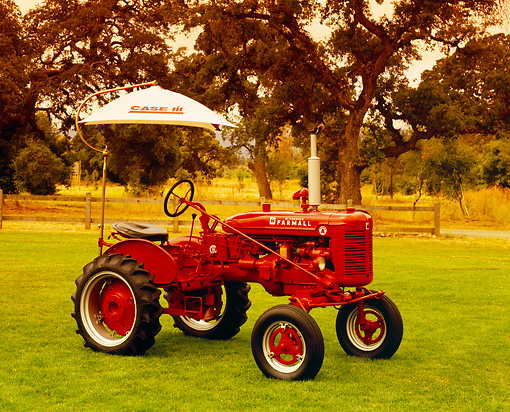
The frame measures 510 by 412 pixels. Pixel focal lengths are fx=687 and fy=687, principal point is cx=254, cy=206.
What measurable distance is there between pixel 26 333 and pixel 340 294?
338 cm

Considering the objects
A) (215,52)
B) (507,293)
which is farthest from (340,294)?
(215,52)

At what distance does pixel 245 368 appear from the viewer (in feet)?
19.7

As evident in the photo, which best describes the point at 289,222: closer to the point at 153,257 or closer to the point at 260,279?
the point at 260,279

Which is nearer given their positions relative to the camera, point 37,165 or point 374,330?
point 374,330

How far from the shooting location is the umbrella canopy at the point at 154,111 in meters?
6.91

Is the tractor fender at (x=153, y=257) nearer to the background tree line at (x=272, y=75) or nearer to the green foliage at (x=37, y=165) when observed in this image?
the background tree line at (x=272, y=75)

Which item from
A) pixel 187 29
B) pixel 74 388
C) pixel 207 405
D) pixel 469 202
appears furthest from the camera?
pixel 469 202

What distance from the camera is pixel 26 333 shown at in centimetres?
721

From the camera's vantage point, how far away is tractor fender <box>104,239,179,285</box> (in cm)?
666

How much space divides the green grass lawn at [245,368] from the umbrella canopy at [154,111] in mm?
2272

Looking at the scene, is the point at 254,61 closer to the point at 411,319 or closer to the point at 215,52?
the point at 215,52

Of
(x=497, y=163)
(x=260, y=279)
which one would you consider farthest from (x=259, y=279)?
(x=497, y=163)

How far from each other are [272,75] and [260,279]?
63.6 ft

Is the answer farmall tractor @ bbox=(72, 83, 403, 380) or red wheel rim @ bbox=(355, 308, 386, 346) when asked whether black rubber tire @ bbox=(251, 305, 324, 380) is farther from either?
red wheel rim @ bbox=(355, 308, 386, 346)
